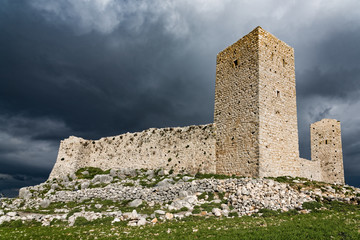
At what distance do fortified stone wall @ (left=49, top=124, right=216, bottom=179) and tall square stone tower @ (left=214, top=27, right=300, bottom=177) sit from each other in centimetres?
168

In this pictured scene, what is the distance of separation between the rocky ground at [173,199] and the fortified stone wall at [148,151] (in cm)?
311

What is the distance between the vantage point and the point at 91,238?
33.9 feet

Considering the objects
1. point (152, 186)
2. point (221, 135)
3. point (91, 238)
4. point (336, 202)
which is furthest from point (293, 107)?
point (91, 238)

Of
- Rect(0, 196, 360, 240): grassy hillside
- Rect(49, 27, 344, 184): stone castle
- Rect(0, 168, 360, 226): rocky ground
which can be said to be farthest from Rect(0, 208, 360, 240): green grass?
Rect(49, 27, 344, 184): stone castle

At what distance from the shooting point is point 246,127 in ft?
73.2

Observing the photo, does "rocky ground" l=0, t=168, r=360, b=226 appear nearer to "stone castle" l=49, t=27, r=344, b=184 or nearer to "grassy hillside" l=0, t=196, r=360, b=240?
"grassy hillside" l=0, t=196, r=360, b=240

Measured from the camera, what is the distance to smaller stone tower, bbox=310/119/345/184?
39312mm

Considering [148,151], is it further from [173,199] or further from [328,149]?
[328,149]

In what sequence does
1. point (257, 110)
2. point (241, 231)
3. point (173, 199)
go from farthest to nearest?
1. point (257, 110)
2. point (173, 199)
3. point (241, 231)

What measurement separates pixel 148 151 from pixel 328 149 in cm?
2867

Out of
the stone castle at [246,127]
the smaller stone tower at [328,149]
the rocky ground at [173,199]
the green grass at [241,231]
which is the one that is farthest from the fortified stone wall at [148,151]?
the smaller stone tower at [328,149]

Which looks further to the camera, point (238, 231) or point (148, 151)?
point (148, 151)

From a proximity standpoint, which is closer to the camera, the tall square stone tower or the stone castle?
the tall square stone tower

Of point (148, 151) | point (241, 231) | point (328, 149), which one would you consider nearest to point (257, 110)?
point (241, 231)
